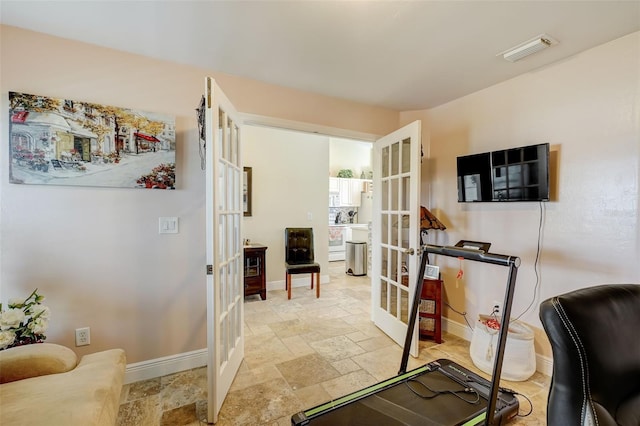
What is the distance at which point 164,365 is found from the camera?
7.07 ft

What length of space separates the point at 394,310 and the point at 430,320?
37 centimetres

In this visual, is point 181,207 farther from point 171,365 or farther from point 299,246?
point 299,246

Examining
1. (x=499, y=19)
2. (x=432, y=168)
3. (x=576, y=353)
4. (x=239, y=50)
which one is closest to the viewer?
(x=576, y=353)

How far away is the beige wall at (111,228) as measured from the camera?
1.79 metres

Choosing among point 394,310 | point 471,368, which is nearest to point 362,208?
point 394,310

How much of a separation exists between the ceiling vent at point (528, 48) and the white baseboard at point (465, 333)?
2349 mm

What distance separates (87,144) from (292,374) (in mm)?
2260

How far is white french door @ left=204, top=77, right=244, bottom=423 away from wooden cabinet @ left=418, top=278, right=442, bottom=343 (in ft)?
5.83

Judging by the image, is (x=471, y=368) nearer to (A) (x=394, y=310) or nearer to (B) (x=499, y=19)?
(A) (x=394, y=310)

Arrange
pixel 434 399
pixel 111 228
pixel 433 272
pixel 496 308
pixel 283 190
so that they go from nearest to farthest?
pixel 434 399
pixel 111 228
pixel 496 308
pixel 433 272
pixel 283 190

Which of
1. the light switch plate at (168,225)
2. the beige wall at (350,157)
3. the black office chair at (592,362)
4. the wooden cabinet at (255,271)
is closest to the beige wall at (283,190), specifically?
the wooden cabinet at (255,271)

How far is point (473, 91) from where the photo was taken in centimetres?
270

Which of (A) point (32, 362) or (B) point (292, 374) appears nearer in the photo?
(A) point (32, 362)

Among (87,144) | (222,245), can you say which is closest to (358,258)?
(222,245)
